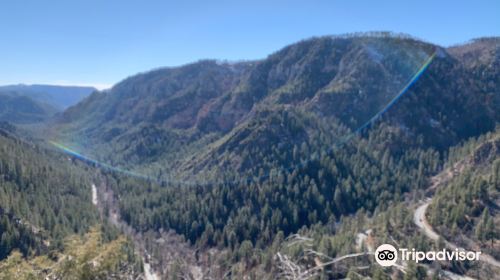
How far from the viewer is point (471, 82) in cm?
16038

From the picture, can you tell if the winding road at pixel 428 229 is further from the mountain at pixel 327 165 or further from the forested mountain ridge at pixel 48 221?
the forested mountain ridge at pixel 48 221

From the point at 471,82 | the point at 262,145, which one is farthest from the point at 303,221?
the point at 471,82

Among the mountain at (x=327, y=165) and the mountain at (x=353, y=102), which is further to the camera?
the mountain at (x=353, y=102)

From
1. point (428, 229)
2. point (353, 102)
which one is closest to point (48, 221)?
point (428, 229)

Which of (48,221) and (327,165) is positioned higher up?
(327,165)

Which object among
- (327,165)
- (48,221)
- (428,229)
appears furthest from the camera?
(327,165)

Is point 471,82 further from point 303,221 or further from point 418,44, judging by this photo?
point 303,221

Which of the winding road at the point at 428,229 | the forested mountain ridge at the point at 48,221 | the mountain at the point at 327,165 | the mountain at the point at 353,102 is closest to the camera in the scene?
the forested mountain ridge at the point at 48,221

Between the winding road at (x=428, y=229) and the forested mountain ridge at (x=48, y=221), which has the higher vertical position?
the forested mountain ridge at (x=48, y=221)

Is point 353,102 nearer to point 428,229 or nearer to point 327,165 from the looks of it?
point 327,165

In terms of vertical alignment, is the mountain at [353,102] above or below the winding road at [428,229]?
above

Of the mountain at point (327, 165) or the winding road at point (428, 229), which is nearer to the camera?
the winding road at point (428, 229)

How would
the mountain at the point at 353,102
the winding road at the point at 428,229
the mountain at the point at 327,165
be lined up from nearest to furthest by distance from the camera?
the winding road at the point at 428,229
the mountain at the point at 327,165
the mountain at the point at 353,102

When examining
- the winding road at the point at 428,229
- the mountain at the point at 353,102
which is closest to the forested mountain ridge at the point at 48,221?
the mountain at the point at 353,102
